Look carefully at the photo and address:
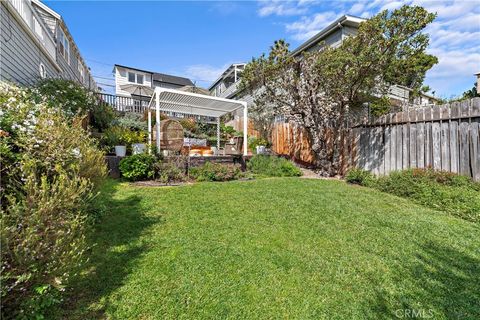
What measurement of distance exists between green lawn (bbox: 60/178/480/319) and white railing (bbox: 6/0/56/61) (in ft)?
19.8

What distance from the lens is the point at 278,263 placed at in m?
2.64

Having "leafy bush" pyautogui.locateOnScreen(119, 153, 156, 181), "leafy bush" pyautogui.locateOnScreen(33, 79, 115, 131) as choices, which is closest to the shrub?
"leafy bush" pyautogui.locateOnScreen(119, 153, 156, 181)

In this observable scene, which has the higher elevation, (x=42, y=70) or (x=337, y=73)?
(x=42, y=70)

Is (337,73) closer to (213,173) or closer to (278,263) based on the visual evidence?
(213,173)

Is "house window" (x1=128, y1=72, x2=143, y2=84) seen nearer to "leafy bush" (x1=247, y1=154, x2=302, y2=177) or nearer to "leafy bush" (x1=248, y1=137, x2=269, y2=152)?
"leafy bush" (x1=248, y1=137, x2=269, y2=152)

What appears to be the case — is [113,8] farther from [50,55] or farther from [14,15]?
[50,55]

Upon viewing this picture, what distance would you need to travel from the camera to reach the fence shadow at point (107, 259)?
6.48ft

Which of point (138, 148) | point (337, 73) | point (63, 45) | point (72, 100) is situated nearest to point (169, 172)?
point (138, 148)

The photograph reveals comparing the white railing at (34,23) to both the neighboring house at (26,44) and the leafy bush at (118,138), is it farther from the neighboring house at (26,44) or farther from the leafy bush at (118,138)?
the leafy bush at (118,138)

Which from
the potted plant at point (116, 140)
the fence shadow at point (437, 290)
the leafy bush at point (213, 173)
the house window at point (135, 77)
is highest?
the house window at point (135, 77)

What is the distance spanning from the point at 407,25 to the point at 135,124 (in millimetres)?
9955

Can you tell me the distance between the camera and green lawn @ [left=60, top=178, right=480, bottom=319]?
202cm

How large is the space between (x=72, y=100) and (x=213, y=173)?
212 inches

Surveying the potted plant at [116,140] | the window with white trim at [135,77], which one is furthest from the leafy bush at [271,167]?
the window with white trim at [135,77]
